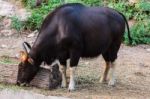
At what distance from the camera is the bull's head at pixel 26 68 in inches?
345

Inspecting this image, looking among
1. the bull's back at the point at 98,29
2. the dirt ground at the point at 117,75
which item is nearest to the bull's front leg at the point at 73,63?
the dirt ground at the point at 117,75

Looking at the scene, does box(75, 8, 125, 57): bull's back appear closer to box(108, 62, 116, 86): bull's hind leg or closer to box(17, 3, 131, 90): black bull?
box(17, 3, 131, 90): black bull

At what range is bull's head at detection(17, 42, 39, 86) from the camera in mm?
8768

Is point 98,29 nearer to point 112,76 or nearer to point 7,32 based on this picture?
point 112,76

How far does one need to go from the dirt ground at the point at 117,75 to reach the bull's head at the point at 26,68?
0.20m

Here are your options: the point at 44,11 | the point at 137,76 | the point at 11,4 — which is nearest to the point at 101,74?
the point at 137,76

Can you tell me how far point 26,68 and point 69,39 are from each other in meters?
0.85

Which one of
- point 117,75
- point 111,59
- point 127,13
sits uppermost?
point 111,59

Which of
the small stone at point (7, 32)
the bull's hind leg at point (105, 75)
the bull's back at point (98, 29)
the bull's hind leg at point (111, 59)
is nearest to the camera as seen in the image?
the bull's back at point (98, 29)

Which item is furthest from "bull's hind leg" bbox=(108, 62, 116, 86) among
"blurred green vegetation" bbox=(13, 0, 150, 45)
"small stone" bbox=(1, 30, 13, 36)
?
"small stone" bbox=(1, 30, 13, 36)

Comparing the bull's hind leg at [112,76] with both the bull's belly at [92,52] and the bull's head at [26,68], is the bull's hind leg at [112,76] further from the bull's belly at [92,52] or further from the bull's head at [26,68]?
the bull's head at [26,68]

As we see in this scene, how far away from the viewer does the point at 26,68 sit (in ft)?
28.9

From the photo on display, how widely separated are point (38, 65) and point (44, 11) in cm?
531

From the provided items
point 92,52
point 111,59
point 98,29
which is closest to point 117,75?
point 111,59
